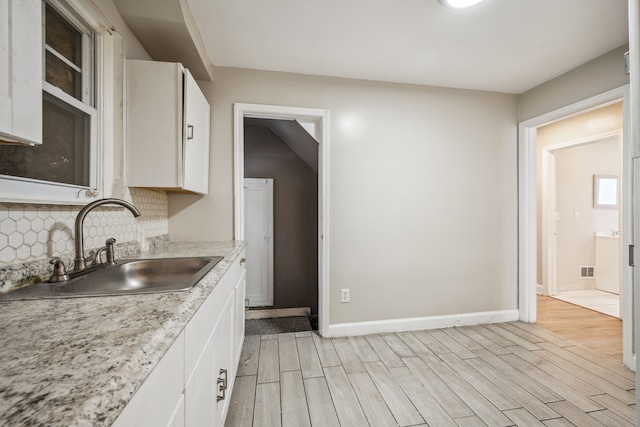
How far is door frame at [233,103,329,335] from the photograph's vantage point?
7.69 ft

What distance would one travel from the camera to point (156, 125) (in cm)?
162

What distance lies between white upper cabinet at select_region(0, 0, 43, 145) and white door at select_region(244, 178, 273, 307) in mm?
3314

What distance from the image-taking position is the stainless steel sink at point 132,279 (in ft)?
2.89

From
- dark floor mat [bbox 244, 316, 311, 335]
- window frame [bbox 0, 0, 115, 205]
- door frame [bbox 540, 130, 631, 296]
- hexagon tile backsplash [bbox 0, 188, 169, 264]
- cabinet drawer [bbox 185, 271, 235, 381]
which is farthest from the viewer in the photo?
door frame [bbox 540, 130, 631, 296]

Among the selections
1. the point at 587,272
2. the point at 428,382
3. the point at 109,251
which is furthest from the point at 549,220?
the point at 109,251

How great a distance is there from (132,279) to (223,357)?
595 mm

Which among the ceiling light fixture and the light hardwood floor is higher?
the ceiling light fixture

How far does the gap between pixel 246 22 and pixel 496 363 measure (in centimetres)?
302

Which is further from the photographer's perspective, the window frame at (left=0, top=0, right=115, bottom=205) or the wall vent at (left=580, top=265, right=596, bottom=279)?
the wall vent at (left=580, top=265, right=596, bottom=279)

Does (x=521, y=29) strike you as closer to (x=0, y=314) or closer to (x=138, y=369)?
(x=138, y=369)

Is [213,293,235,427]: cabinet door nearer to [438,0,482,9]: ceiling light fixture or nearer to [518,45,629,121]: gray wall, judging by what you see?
[438,0,482,9]: ceiling light fixture

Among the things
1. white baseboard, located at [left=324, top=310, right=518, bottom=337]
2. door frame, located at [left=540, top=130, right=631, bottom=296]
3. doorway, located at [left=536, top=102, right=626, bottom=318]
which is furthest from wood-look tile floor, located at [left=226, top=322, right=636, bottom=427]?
doorway, located at [left=536, top=102, right=626, bottom=318]

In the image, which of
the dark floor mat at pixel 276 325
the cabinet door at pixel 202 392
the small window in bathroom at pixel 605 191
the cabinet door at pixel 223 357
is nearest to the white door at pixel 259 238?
the dark floor mat at pixel 276 325

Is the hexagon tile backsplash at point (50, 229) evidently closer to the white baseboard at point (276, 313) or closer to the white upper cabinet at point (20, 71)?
the white upper cabinet at point (20, 71)
